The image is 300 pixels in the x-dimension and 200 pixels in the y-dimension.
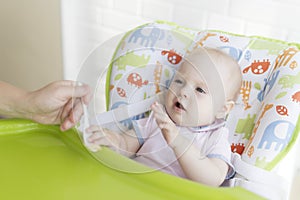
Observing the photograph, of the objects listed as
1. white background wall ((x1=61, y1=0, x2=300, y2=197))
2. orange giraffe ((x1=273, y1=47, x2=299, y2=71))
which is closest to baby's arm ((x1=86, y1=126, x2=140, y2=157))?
orange giraffe ((x1=273, y1=47, x2=299, y2=71))

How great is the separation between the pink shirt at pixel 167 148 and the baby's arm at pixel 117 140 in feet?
0.05

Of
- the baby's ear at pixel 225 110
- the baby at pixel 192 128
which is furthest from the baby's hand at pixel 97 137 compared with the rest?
the baby's ear at pixel 225 110

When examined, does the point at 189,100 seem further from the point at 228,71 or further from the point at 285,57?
the point at 285,57

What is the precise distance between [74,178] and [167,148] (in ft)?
0.61

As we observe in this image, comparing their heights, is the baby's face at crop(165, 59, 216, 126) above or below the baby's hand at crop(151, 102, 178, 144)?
above

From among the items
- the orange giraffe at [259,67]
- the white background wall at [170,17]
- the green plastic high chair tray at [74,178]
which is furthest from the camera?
the white background wall at [170,17]

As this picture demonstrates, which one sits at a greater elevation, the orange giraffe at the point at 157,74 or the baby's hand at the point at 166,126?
the orange giraffe at the point at 157,74

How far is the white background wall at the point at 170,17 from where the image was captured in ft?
5.02

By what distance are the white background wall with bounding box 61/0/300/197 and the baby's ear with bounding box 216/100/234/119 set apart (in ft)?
2.03

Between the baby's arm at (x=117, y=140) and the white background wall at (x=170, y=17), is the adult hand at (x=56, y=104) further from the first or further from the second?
the white background wall at (x=170, y=17)

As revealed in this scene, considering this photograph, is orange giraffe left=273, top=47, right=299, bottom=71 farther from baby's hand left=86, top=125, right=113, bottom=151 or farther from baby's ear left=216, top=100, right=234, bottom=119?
baby's hand left=86, top=125, right=113, bottom=151

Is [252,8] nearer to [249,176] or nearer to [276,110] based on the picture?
[276,110]

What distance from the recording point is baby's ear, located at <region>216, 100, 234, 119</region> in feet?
3.25

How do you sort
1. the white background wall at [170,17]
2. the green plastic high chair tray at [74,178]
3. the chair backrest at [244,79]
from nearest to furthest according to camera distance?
the green plastic high chair tray at [74,178] → the chair backrest at [244,79] → the white background wall at [170,17]
